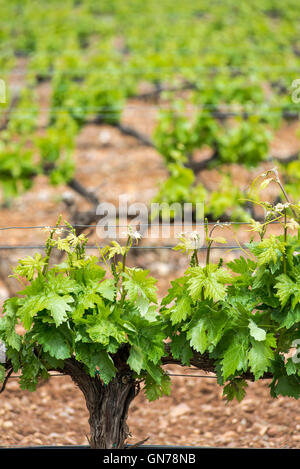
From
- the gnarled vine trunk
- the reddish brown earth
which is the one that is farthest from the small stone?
the gnarled vine trunk

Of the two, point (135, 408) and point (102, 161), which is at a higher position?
point (102, 161)

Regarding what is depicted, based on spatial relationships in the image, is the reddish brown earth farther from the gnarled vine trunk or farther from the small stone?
the gnarled vine trunk

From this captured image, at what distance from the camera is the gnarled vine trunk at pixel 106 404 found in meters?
2.76

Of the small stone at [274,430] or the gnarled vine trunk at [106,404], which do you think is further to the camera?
the small stone at [274,430]

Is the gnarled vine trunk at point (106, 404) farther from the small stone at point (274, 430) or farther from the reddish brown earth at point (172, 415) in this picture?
the small stone at point (274, 430)

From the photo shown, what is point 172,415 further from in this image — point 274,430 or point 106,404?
point 106,404

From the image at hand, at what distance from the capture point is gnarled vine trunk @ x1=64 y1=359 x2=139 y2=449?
276 centimetres

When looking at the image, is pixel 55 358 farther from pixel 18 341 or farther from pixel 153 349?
pixel 153 349

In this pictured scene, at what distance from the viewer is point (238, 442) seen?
12.2 feet

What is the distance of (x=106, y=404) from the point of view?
109 inches

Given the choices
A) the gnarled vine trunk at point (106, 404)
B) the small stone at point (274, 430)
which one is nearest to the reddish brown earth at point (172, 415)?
the small stone at point (274, 430)
